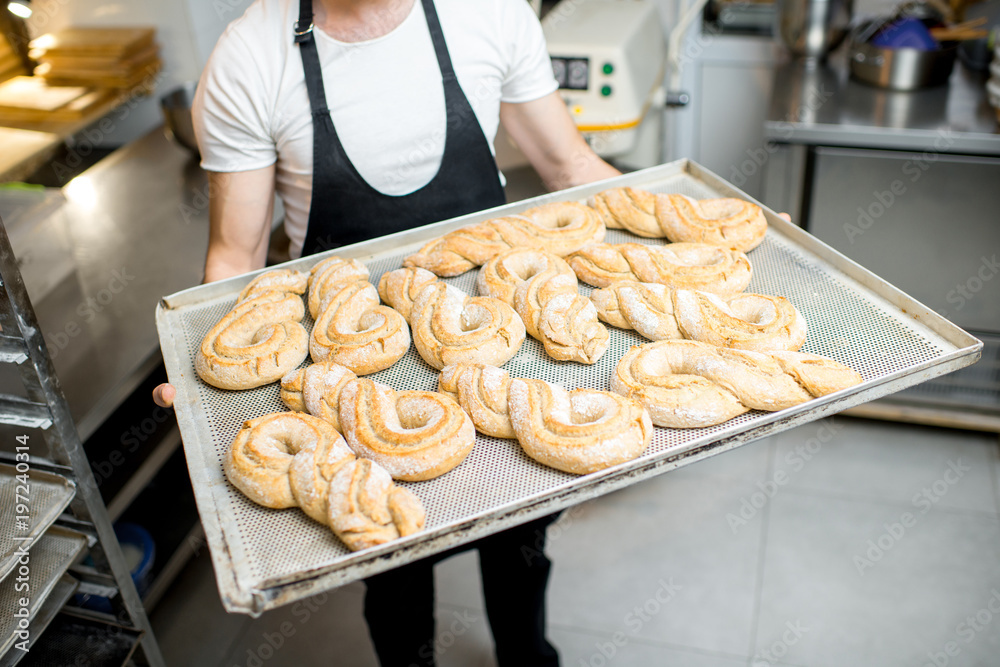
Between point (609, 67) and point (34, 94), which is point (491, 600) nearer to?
point (609, 67)

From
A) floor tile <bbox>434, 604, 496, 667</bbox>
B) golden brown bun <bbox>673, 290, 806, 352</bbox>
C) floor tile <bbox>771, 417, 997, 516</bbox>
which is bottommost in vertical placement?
floor tile <bbox>434, 604, 496, 667</bbox>

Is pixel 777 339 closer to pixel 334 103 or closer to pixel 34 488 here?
pixel 334 103

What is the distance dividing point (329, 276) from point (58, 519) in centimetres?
65

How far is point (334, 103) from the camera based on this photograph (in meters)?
1.64

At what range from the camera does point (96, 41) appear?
3.01 metres

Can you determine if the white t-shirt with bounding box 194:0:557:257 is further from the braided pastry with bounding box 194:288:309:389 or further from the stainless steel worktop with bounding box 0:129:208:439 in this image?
the stainless steel worktop with bounding box 0:129:208:439

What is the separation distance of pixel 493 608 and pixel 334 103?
125 centimetres

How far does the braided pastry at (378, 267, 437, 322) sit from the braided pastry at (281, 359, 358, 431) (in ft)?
0.67

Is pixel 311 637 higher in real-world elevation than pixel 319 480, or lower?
lower

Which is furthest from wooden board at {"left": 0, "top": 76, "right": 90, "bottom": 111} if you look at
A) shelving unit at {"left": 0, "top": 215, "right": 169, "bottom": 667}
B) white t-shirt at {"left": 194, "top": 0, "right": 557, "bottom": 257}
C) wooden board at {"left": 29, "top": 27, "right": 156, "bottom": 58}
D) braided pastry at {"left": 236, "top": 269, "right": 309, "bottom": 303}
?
shelving unit at {"left": 0, "top": 215, "right": 169, "bottom": 667}

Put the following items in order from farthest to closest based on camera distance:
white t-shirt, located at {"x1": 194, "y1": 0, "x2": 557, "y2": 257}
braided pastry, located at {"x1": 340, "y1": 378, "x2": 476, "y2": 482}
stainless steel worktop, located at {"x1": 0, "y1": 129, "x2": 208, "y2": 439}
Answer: stainless steel worktop, located at {"x1": 0, "y1": 129, "x2": 208, "y2": 439} → white t-shirt, located at {"x1": 194, "y1": 0, "x2": 557, "y2": 257} → braided pastry, located at {"x1": 340, "y1": 378, "x2": 476, "y2": 482}

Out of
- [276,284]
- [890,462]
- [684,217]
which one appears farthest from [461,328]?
[890,462]

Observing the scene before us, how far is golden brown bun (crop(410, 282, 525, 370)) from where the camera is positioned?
52.8 inches

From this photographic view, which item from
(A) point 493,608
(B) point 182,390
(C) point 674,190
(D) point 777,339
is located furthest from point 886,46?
(B) point 182,390
